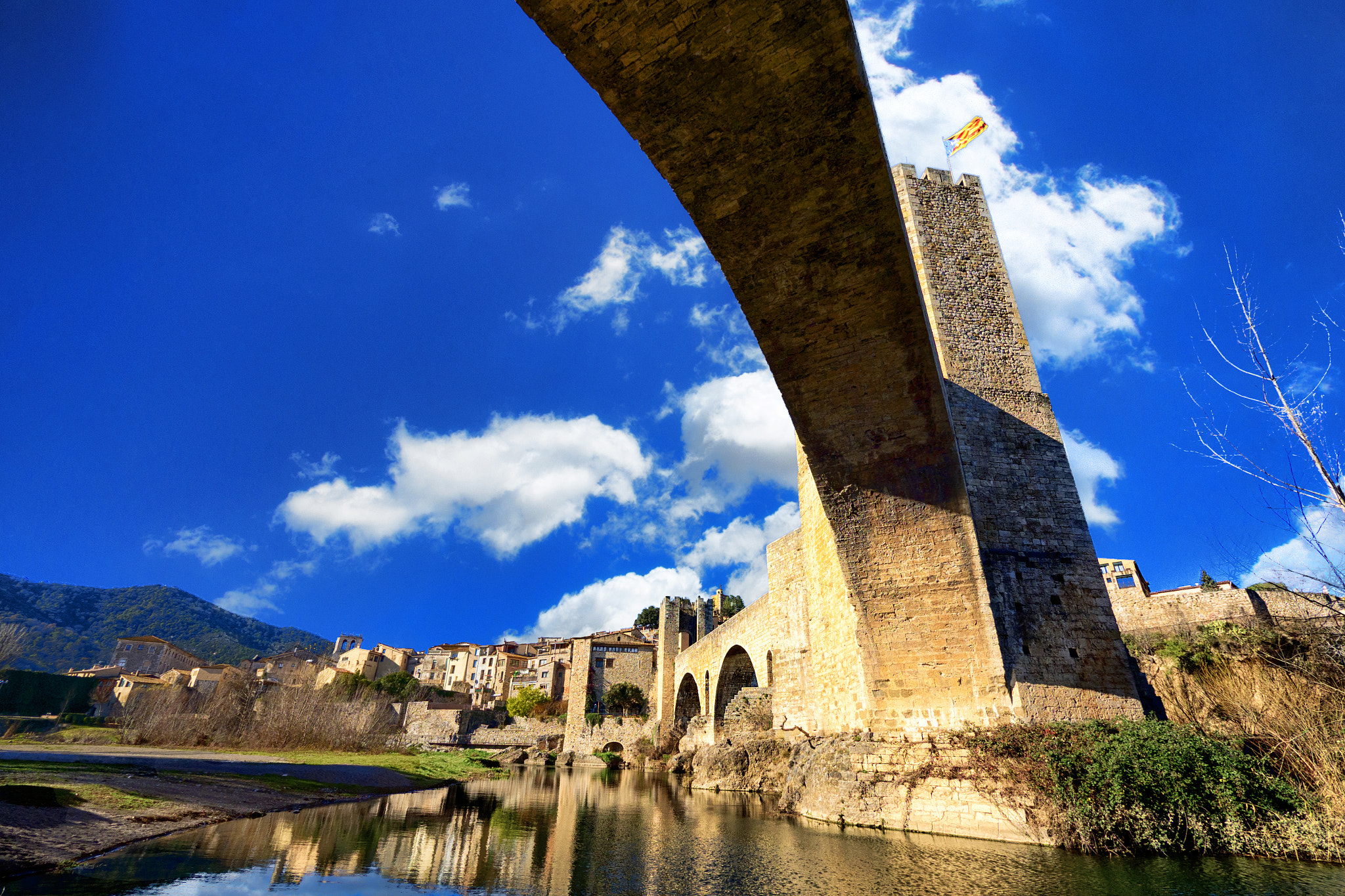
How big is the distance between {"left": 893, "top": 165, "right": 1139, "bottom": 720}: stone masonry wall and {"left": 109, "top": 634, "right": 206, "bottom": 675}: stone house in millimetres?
73762

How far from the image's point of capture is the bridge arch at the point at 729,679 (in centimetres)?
2616

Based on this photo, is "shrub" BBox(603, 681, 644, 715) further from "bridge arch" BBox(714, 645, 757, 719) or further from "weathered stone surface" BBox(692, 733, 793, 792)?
"weathered stone surface" BBox(692, 733, 793, 792)

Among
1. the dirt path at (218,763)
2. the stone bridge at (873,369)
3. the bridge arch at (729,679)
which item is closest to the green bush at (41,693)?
the dirt path at (218,763)

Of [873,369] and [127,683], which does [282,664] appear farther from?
[873,369]

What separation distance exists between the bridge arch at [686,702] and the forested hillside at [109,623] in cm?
8059

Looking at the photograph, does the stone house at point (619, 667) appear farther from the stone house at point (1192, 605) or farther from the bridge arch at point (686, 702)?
the stone house at point (1192, 605)

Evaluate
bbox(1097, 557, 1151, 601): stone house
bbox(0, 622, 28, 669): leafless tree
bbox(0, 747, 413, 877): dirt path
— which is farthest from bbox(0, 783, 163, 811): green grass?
bbox(1097, 557, 1151, 601): stone house

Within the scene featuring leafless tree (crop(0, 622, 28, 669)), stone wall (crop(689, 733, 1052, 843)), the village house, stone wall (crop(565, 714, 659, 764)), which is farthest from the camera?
the village house

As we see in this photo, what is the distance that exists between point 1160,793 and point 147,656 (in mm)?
81420

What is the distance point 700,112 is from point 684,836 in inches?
368

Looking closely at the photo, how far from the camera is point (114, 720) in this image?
32.9 metres

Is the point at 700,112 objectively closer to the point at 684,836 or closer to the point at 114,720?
the point at 684,836

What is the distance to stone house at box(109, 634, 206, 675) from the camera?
5891 centimetres

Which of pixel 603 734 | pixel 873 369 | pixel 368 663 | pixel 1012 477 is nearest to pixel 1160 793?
pixel 1012 477
